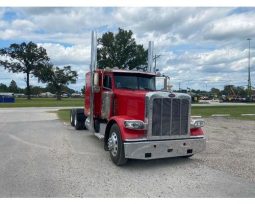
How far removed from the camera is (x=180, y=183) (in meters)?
6.75

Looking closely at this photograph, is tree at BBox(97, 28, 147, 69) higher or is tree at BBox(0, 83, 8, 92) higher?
tree at BBox(97, 28, 147, 69)

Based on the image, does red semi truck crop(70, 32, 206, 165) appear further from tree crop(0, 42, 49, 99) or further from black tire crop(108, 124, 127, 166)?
tree crop(0, 42, 49, 99)

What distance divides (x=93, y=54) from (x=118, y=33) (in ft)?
112

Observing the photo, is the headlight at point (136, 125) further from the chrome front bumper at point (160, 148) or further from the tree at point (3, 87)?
the tree at point (3, 87)

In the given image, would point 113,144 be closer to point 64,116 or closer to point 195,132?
point 195,132

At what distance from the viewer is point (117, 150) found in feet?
26.8

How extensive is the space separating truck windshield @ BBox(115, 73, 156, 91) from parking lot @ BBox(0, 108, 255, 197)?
1975 mm

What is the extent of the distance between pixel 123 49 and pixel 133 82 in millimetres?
32226

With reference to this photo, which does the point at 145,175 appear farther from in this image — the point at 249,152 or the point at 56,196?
the point at 249,152

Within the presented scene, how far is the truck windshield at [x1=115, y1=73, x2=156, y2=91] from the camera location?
9992 millimetres

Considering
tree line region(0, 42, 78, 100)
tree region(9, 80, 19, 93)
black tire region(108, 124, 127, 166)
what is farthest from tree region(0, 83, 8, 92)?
black tire region(108, 124, 127, 166)

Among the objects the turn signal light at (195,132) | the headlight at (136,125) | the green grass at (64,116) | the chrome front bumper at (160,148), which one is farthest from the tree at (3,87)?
the chrome front bumper at (160,148)

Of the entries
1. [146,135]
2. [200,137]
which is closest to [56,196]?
[146,135]

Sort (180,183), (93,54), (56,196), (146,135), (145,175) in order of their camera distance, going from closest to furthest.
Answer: (56,196), (180,183), (145,175), (146,135), (93,54)
